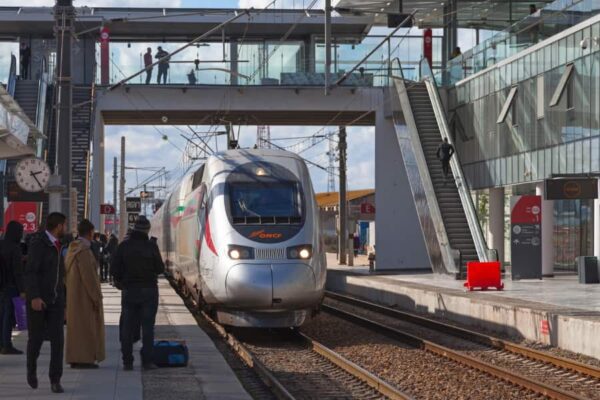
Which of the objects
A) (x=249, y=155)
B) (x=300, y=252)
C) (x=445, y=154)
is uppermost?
(x=445, y=154)

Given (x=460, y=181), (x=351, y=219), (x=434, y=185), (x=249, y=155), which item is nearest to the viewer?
(x=249, y=155)

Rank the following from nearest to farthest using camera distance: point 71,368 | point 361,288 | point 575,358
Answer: point 71,368
point 575,358
point 361,288

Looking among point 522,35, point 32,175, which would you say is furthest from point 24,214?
point 522,35

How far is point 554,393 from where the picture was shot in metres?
12.7

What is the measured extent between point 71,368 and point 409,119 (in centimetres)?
2823

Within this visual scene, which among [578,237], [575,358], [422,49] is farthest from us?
[422,49]

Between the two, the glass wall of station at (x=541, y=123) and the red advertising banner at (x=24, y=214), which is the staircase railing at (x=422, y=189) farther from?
the red advertising banner at (x=24, y=214)

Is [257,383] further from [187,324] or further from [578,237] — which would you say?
[578,237]

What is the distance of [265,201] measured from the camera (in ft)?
64.6

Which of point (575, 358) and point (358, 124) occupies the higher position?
point (358, 124)

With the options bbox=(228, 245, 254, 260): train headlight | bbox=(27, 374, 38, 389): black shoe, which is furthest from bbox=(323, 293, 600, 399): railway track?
bbox=(27, 374, 38, 389): black shoe

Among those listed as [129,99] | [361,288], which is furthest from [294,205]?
[129,99]

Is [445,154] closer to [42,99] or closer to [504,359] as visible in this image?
[42,99]

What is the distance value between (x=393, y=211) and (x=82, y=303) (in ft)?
105
